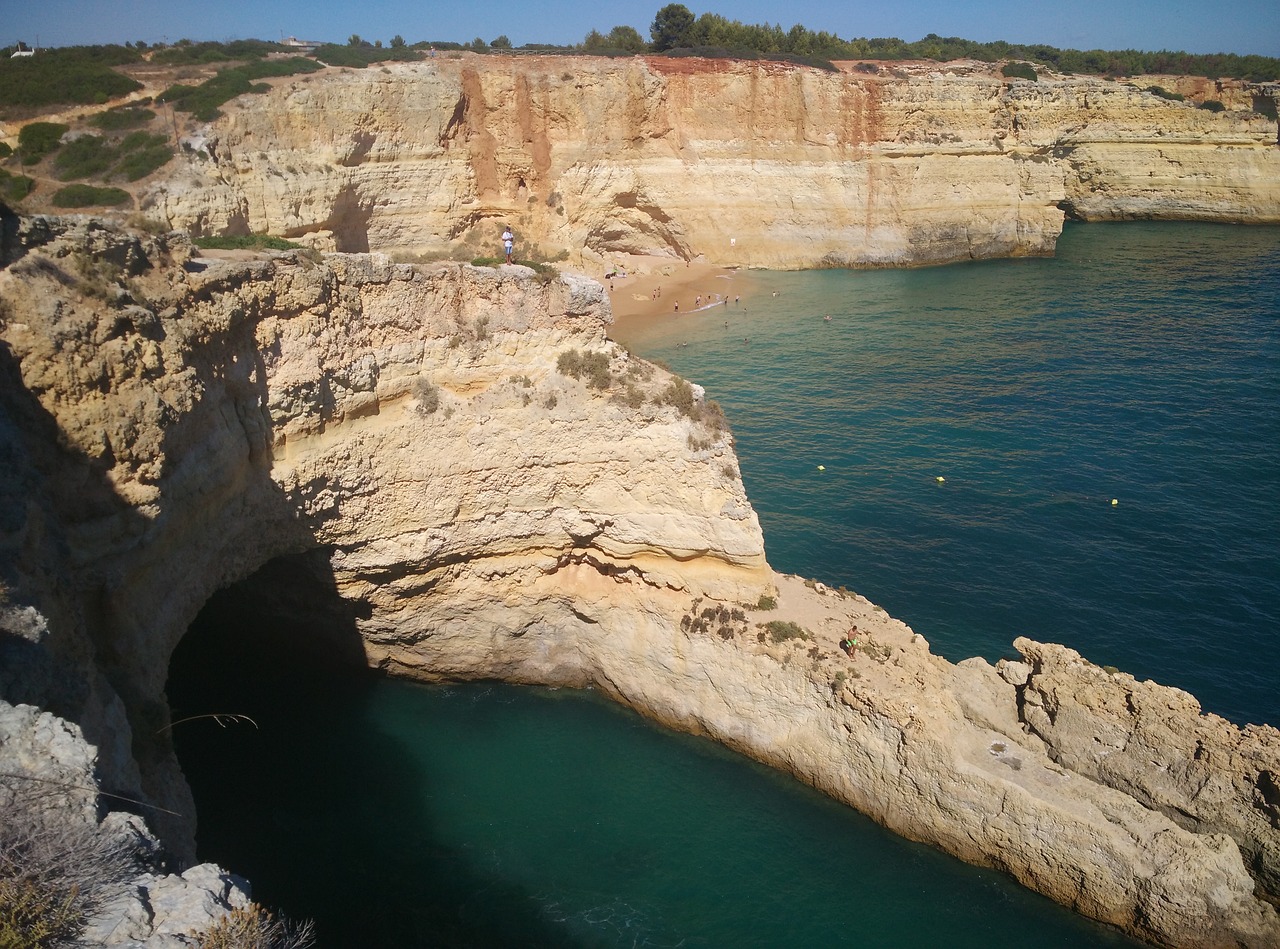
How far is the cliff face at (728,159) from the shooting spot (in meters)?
38.0

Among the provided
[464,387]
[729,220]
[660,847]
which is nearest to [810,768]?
[660,847]

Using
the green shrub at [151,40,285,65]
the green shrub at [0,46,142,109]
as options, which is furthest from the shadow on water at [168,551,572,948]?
the green shrub at [151,40,285,65]

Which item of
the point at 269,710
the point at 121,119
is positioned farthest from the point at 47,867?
the point at 121,119

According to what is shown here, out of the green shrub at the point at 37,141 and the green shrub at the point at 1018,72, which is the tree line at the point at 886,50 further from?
the green shrub at the point at 37,141

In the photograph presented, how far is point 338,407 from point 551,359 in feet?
13.2

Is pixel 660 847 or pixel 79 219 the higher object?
pixel 79 219

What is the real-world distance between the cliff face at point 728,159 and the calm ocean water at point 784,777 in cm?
1481

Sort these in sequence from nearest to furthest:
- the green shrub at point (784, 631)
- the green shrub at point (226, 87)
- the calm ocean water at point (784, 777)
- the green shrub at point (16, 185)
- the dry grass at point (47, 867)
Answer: the dry grass at point (47, 867), the calm ocean water at point (784, 777), the green shrub at point (784, 631), the green shrub at point (16, 185), the green shrub at point (226, 87)

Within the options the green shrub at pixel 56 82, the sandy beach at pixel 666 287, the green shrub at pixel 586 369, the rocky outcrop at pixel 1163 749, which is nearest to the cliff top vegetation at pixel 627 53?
the green shrub at pixel 56 82

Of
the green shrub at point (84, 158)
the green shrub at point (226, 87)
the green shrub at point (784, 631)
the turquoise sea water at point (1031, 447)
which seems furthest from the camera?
the green shrub at point (226, 87)

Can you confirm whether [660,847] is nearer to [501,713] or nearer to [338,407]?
[501,713]

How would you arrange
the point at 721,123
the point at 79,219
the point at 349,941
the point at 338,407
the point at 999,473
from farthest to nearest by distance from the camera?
the point at 721,123 → the point at 999,473 → the point at 338,407 → the point at 349,941 → the point at 79,219

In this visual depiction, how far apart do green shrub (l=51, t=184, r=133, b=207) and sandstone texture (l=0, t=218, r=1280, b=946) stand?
34.0 feet

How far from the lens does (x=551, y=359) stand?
17.0m
